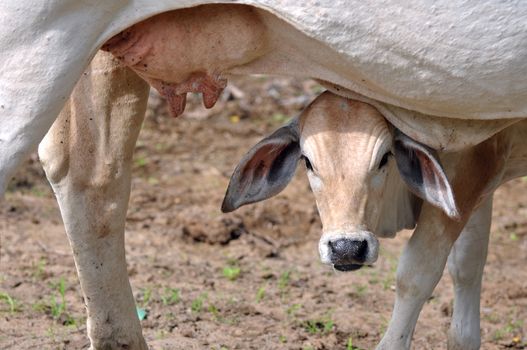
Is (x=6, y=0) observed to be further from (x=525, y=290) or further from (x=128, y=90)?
(x=525, y=290)

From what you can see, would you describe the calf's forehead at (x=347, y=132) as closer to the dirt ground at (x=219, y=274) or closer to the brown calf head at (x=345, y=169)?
the brown calf head at (x=345, y=169)

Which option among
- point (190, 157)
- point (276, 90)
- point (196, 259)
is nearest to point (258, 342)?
point (196, 259)

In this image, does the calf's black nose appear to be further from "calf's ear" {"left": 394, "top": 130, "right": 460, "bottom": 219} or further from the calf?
"calf's ear" {"left": 394, "top": 130, "right": 460, "bottom": 219}

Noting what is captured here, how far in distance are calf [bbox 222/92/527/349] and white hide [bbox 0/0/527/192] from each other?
0.41 m

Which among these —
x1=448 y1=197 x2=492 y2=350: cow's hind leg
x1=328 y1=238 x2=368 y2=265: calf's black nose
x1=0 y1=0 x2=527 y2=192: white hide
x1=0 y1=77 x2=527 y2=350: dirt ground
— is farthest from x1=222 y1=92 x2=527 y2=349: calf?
x1=0 y1=77 x2=527 y2=350: dirt ground

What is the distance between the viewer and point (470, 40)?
173 inches

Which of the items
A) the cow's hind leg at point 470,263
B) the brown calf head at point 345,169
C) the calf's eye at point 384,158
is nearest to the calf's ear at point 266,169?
the brown calf head at point 345,169

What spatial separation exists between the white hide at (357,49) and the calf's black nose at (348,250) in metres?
0.57

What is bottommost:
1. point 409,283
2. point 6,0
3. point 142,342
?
point 142,342

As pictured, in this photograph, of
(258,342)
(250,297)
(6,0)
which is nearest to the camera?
(6,0)

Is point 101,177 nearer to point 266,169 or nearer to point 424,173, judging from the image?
point 266,169

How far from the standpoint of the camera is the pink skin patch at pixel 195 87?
4.78m

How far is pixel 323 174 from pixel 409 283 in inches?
31.8

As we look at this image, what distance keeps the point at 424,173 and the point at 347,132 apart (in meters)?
0.38
